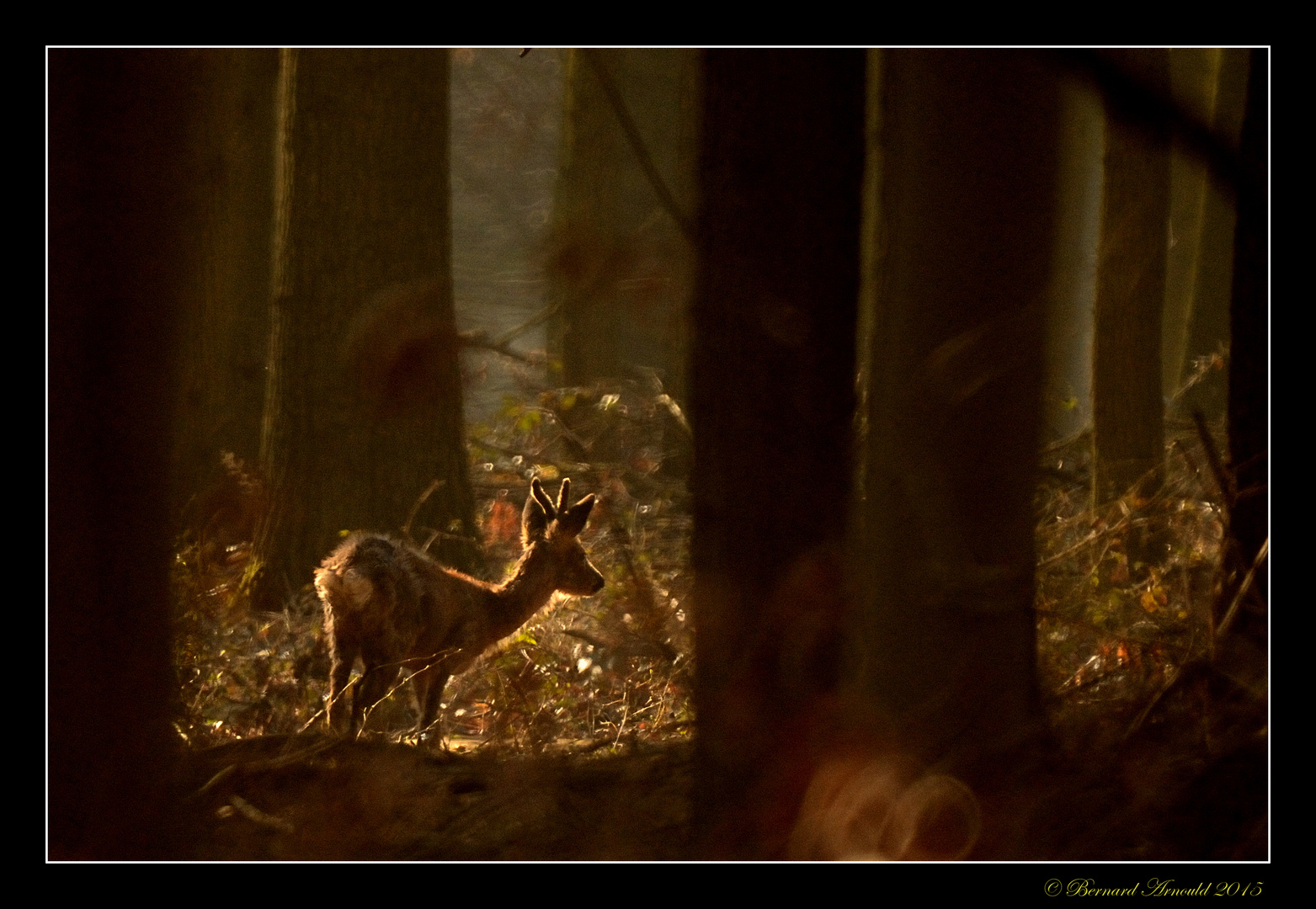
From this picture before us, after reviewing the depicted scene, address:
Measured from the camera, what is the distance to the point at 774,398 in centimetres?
429

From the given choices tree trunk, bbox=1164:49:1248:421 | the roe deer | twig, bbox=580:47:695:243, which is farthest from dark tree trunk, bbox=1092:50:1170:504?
twig, bbox=580:47:695:243

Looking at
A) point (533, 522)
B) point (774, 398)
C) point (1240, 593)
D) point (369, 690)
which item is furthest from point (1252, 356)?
point (369, 690)

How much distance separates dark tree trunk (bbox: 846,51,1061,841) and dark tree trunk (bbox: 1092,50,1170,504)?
5.71 metres

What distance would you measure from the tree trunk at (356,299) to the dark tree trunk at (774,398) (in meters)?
4.07

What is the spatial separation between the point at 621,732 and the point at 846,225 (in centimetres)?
274

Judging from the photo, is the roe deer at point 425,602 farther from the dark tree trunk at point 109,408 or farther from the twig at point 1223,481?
the twig at point 1223,481

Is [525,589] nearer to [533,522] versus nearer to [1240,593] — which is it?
[533,522]

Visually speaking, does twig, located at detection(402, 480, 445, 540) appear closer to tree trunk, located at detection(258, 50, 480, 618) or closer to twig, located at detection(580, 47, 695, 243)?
tree trunk, located at detection(258, 50, 480, 618)

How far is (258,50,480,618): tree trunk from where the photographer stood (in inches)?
319

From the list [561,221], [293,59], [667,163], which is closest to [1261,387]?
[293,59]

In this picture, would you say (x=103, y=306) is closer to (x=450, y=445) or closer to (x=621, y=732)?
(x=621, y=732)

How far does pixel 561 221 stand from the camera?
13617 mm

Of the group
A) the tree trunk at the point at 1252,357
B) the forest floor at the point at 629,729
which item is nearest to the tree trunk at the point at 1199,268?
the forest floor at the point at 629,729

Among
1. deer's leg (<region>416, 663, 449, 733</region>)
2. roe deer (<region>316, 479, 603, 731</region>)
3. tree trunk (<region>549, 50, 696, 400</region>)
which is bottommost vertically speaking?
deer's leg (<region>416, 663, 449, 733</region>)
